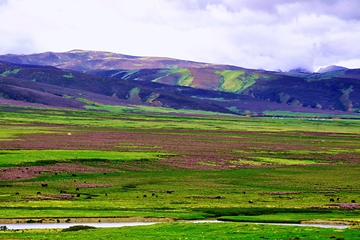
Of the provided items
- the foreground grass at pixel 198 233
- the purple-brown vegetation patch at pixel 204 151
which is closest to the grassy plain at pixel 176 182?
the purple-brown vegetation patch at pixel 204 151

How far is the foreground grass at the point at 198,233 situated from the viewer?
2523cm

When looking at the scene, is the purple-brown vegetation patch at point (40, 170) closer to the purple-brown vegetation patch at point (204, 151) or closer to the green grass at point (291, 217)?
the purple-brown vegetation patch at point (204, 151)

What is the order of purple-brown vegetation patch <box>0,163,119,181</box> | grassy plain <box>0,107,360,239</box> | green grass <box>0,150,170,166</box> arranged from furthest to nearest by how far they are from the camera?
green grass <box>0,150,170,166</box> → purple-brown vegetation patch <box>0,163,119,181</box> → grassy plain <box>0,107,360,239</box>

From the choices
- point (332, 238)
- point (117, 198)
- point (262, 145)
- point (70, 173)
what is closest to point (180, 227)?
point (332, 238)

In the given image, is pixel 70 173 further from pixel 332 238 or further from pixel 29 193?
pixel 332 238

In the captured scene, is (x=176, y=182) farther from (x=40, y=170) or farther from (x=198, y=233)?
(x=198, y=233)

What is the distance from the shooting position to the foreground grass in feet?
82.8

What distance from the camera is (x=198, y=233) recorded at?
27.2 metres

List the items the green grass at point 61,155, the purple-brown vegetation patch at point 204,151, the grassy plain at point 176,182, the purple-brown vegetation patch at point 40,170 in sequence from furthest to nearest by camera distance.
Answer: the purple-brown vegetation patch at point 204,151 → the green grass at point 61,155 → the purple-brown vegetation patch at point 40,170 → the grassy plain at point 176,182

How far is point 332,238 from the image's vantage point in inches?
924

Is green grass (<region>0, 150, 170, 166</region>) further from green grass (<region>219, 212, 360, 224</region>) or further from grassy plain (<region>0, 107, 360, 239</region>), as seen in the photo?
green grass (<region>219, 212, 360, 224</region>)

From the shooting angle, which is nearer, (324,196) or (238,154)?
(324,196)

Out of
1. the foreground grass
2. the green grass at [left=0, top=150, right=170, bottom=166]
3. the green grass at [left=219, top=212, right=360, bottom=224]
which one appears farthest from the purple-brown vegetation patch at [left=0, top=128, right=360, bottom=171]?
the foreground grass

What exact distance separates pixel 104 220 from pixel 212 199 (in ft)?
49.4
